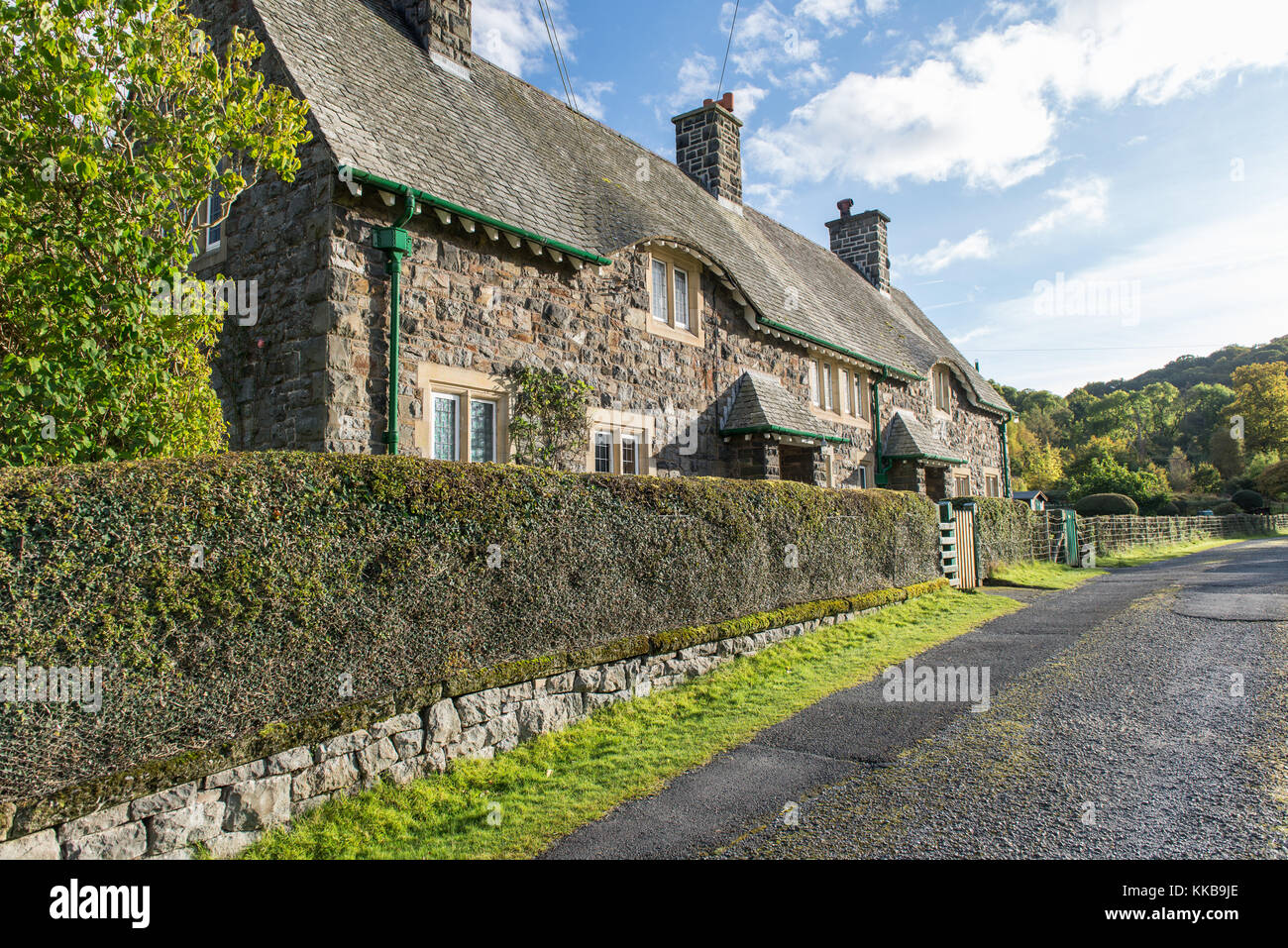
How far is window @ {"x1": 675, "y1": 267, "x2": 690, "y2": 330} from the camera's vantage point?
580 inches

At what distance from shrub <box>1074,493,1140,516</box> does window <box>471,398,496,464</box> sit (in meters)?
42.7

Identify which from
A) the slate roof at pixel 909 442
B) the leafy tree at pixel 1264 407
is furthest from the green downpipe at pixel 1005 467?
the leafy tree at pixel 1264 407

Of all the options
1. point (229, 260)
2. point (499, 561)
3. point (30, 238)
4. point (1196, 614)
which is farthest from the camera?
point (1196, 614)

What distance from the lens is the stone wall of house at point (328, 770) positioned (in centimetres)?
429

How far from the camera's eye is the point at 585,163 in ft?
50.5

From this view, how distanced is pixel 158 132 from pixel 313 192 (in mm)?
2687

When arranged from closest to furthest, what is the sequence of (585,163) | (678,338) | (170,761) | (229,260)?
1. (170,761)
2. (229,260)
3. (678,338)
4. (585,163)

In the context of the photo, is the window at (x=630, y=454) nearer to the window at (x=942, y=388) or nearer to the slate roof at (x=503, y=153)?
the slate roof at (x=503, y=153)

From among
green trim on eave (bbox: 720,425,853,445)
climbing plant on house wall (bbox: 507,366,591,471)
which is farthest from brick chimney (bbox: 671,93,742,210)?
climbing plant on house wall (bbox: 507,366,591,471)

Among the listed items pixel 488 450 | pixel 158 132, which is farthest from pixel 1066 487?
pixel 158 132

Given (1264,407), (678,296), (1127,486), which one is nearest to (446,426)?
(678,296)

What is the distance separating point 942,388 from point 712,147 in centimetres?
1226

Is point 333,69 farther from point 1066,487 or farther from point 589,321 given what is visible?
point 1066,487

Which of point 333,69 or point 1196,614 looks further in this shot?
point 1196,614
